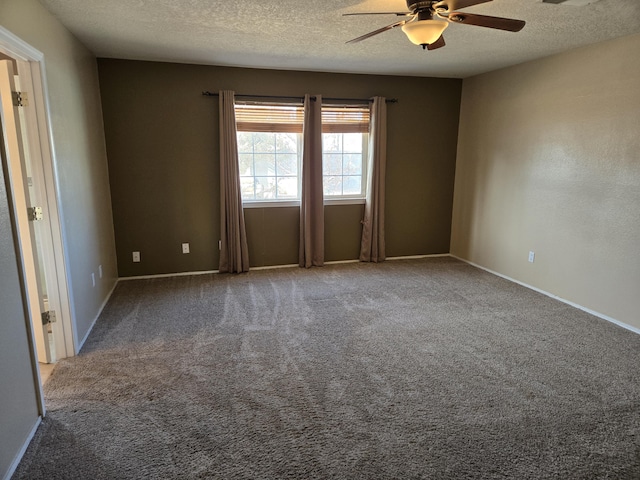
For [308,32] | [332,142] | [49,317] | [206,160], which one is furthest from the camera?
[332,142]

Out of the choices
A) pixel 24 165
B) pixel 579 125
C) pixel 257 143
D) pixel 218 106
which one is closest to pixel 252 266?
pixel 257 143

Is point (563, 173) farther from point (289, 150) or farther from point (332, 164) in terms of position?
point (289, 150)

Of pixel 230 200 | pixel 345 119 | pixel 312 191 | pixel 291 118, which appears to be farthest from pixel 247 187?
pixel 345 119

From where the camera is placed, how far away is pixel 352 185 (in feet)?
17.2

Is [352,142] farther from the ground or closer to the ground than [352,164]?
farther from the ground

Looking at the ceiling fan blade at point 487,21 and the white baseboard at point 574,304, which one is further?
the white baseboard at point 574,304

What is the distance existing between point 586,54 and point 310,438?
12.9 ft

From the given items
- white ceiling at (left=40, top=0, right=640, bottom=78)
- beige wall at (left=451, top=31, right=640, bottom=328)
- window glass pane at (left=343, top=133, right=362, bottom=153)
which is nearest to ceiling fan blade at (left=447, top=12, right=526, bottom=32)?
white ceiling at (left=40, top=0, right=640, bottom=78)

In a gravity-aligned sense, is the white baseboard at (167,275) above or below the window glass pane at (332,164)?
below

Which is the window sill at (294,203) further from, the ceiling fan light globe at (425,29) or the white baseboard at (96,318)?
the ceiling fan light globe at (425,29)

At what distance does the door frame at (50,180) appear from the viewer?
2402mm

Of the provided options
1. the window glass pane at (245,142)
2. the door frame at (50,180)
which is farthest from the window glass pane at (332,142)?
the door frame at (50,180)

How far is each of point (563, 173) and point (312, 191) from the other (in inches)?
106

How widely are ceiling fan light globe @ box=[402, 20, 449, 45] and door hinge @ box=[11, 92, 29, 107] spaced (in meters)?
2.35
